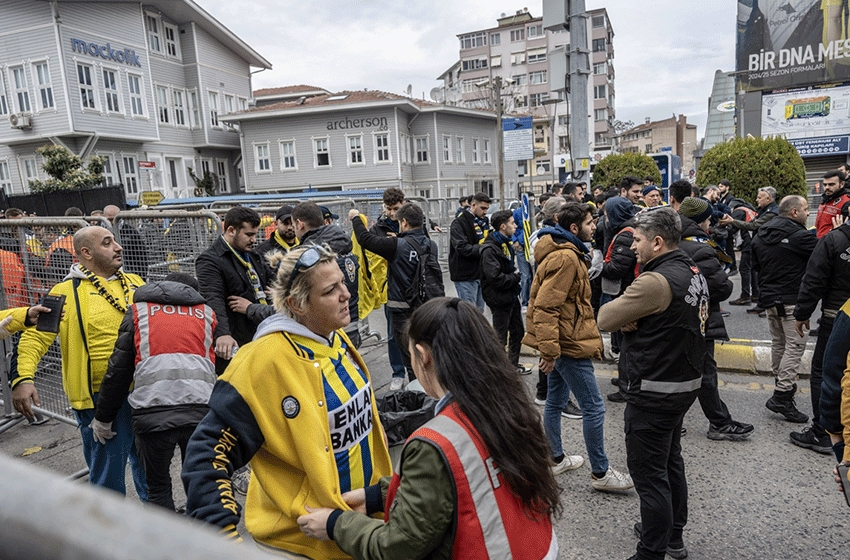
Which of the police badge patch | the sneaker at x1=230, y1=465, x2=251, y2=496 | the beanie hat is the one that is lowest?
the sneaker at x1=230, y1=465, x2=251, y2=496

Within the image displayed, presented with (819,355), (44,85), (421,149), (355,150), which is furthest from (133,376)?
(421,149)

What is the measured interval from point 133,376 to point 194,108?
1270 inches

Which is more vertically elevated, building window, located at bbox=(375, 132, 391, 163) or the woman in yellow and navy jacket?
building window, located at bbox=(375, 132, 391, 163)

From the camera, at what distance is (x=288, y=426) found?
2.02 metres

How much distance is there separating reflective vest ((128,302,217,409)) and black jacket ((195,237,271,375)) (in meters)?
1.02

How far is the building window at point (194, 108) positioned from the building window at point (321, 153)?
6.50m

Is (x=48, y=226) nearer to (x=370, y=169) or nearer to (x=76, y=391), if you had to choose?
(x=76, y=391)

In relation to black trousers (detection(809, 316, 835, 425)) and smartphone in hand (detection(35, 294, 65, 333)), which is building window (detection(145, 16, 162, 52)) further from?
black trousers (detection(809, 316, 835, 425))

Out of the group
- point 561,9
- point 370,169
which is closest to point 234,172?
point 370,169

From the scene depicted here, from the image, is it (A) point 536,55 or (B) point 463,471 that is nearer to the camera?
(B) point 463,471

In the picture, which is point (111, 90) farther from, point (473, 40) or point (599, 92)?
point (599, 92)

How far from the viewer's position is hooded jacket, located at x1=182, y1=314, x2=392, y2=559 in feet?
6.30

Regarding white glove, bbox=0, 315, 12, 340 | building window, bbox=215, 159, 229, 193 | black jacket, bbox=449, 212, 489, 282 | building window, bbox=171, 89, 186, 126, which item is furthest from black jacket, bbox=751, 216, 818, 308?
building window, bbox=215, 159, 229, 193

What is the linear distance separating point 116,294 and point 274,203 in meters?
8.80
